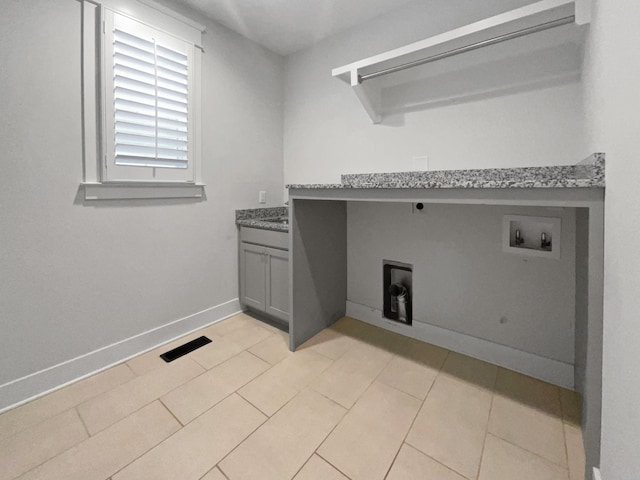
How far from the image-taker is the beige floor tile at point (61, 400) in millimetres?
1251

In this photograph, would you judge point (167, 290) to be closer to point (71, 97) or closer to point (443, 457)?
point (71, 97)

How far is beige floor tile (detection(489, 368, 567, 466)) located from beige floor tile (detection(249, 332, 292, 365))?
1.12 m

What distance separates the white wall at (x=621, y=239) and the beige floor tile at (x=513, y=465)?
0.31 metres

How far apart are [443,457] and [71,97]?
93.1 inches

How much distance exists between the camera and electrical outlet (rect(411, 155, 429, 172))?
1841 millimetres

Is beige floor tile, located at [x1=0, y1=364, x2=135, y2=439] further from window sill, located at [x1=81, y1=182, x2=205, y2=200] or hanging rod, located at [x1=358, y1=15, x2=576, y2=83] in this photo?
hanging rod, located at [x1=358, y1=15, x2=576, y2=83]

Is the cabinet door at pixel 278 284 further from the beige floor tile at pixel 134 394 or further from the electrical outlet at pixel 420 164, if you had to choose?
the electrical outlet at pixel 420 164

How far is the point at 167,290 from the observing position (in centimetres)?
192

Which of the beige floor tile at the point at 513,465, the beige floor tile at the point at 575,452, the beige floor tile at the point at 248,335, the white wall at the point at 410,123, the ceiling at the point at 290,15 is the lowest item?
the beige floor tile at the point at 513,465

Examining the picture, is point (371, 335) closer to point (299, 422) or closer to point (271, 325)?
point (271, 325)

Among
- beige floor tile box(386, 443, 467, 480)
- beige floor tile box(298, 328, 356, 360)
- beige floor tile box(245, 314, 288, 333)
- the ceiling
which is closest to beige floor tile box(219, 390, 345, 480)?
beige floor tile box(386, 443, 467, 480)

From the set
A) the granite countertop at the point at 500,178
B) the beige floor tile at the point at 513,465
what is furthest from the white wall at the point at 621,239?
the beige floor tile at the point at 513,465

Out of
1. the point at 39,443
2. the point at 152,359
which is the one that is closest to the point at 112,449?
the point at 39,443

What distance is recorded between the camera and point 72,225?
4.94 ft
